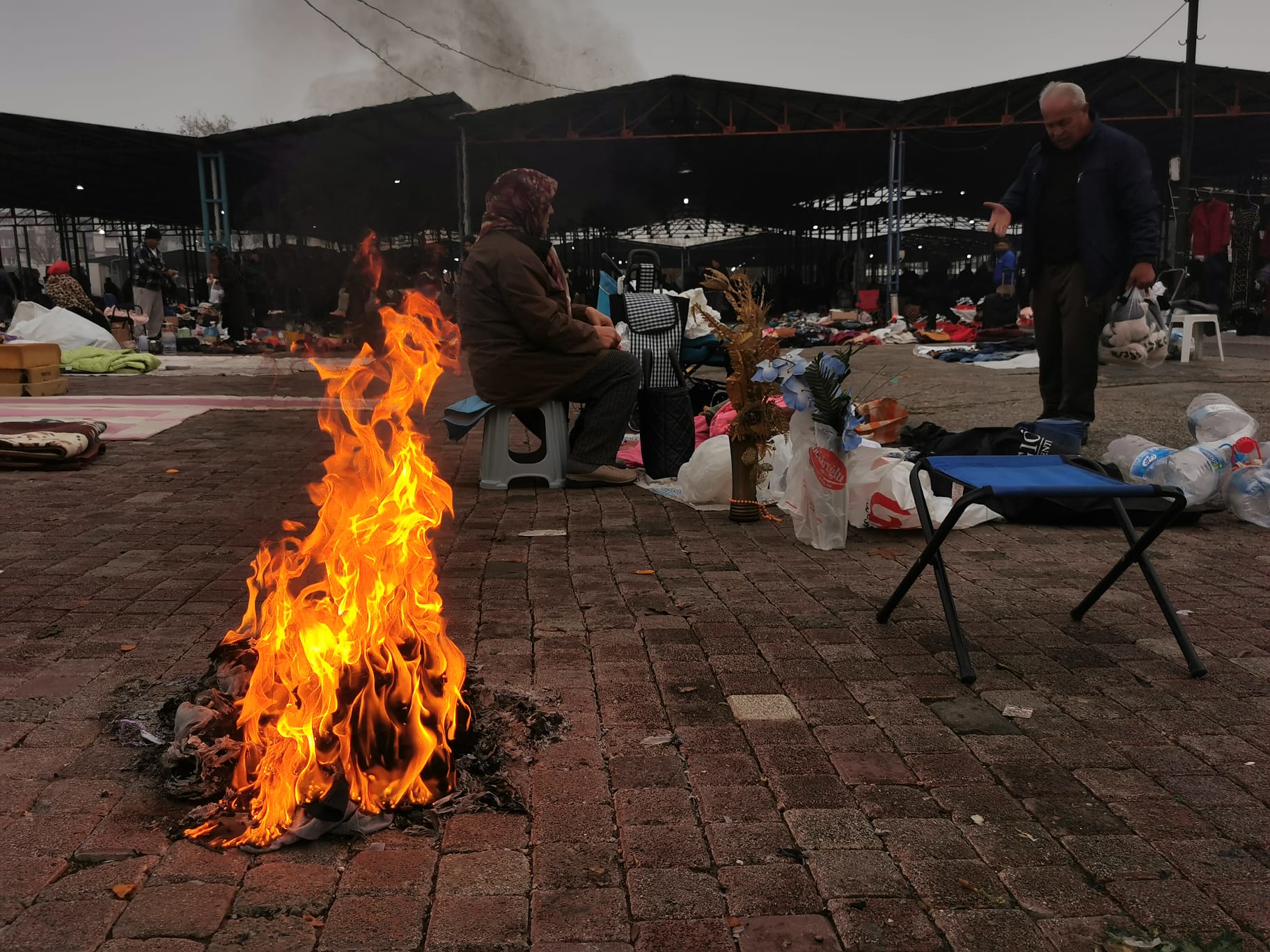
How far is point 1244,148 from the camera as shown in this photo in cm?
2458

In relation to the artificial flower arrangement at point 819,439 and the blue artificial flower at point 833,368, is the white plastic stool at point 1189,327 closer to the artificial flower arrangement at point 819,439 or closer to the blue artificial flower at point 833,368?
the artificial flower arrangement at point 819,439

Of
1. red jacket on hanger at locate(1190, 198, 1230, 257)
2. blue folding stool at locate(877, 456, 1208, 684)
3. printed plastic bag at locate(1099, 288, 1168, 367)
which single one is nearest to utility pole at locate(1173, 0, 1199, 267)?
red jacket on hanger at locate(1190, 198, 1230, 257)

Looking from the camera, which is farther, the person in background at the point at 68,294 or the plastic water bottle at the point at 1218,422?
the person in background at the point at 68,294

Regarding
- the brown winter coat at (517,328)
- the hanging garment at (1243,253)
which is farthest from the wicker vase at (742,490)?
the hanging garment at (1243,253)

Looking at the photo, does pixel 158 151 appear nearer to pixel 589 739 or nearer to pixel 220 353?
pixel 220 353

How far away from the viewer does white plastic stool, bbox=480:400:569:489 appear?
6637mm

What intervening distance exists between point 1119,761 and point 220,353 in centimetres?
1924

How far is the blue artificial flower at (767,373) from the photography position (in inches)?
207

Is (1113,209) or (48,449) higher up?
(1113,209)

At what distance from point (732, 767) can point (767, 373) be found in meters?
2.97

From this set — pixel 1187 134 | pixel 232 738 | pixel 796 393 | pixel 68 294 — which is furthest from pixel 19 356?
pixel 1187 134

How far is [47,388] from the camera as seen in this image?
1112 cm

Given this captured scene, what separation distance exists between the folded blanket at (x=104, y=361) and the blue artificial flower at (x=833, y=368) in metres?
12.5

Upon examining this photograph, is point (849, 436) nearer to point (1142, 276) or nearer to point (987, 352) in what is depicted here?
point (1142, 276)
